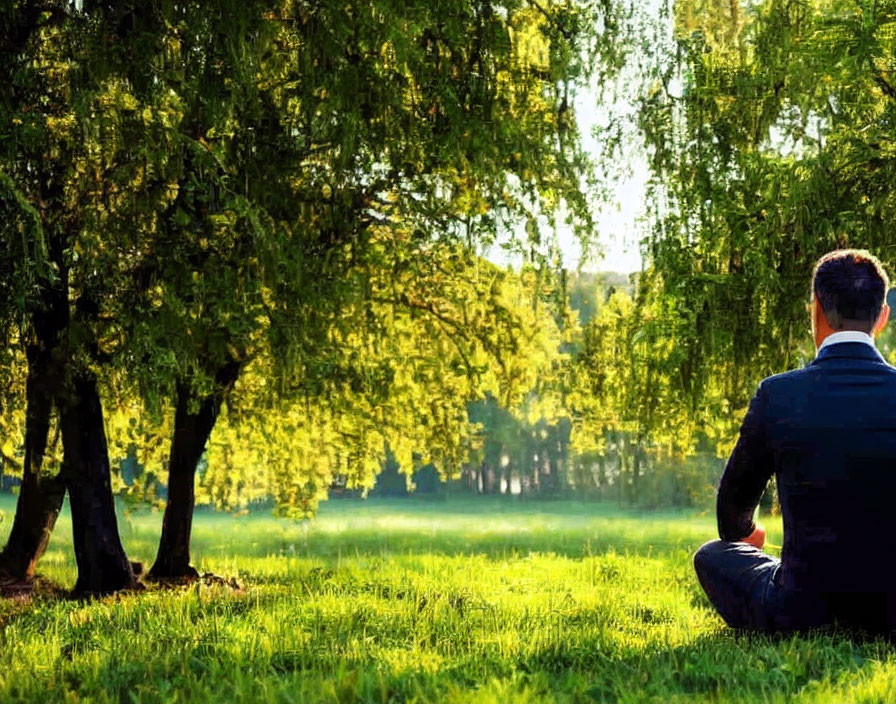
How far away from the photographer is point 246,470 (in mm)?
17391

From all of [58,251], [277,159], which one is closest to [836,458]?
[277,159]

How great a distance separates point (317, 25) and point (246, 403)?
8.25 metres

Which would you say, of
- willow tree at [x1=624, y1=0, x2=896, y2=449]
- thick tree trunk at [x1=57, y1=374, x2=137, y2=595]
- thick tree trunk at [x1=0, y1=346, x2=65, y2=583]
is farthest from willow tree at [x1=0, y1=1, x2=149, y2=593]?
willow tree at [x1=624, y1=0, x2=896, y2=449]

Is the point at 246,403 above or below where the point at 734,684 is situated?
above

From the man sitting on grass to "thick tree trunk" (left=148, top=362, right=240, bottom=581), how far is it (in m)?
9.09

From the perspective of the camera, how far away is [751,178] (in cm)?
833

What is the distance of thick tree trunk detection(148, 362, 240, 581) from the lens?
13.0 m

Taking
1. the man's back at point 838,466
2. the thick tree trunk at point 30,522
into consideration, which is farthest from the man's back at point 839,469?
the thick tree trunk at point 30,522

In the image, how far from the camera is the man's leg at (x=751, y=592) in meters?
4.60

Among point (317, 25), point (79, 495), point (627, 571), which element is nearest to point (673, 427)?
point (627, 571)

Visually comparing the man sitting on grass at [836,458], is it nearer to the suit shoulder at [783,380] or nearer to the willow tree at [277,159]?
the suit shoulder at [783,380]

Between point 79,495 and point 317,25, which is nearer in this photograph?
point 317,25

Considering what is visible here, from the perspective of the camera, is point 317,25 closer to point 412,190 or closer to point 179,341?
point 179,341

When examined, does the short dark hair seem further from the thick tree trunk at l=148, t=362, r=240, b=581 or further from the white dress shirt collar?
the thick tree trunk at l=148, t=362, r=240, b=581
